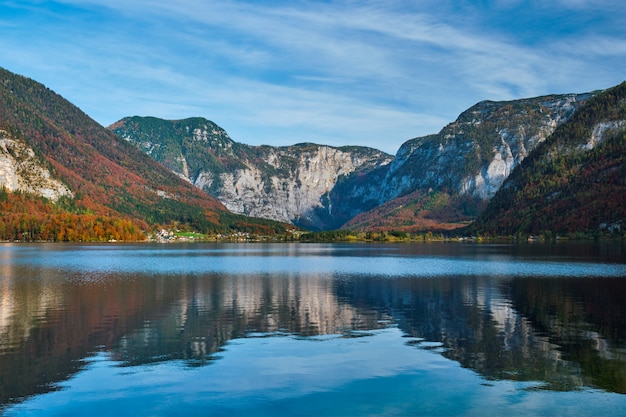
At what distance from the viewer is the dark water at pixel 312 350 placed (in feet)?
80.9

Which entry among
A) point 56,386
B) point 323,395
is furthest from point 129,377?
point 323,395

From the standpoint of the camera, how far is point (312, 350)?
3409 cm

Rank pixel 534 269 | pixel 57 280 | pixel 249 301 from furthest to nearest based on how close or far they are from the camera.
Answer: pixel 534 269
pixel 57 280
pixel 249 301

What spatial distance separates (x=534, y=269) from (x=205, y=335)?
64732 millimetres

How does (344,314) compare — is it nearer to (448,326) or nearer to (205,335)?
(448,326)

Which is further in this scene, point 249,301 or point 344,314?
point 249,301

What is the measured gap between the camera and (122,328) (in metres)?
40.6

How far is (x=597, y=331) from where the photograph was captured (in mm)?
39188

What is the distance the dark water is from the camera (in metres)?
24.7

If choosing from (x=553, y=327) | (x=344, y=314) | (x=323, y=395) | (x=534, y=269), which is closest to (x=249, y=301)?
(x=344, y=314)

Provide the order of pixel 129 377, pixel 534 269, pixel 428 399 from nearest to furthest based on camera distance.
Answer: pixel 428 399 < pixel 129 377 < pixel 534 269

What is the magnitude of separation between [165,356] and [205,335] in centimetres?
613

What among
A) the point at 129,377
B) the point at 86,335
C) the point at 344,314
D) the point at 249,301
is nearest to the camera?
the point at 129,377

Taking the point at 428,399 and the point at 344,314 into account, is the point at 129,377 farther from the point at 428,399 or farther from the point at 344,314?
the point at 344,314
